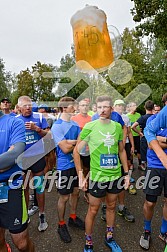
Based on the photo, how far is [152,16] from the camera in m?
9.22

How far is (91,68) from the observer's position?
3.37 metres

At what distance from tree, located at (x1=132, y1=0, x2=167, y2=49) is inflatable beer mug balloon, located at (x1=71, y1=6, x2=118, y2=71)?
638 cm

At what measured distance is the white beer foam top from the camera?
329 cm

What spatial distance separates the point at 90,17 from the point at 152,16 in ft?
23.6

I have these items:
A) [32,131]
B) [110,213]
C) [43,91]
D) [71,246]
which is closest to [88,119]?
[32,131]

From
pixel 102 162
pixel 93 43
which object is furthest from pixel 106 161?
pixel 93 43

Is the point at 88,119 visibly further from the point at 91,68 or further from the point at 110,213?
the point at 110,213

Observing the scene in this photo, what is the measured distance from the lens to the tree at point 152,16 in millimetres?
8664

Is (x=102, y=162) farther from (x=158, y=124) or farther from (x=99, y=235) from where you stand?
(x=99, y=235)

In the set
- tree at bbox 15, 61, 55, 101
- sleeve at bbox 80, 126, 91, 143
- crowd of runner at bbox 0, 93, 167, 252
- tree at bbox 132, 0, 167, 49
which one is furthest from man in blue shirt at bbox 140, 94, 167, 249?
tree at bbox 15, 61, 55, 101

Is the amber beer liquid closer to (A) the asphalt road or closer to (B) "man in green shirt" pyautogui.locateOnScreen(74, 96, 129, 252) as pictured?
(B) "man in green shirt" pyautogui.locateOnScreen(74, 96, 129, 252)

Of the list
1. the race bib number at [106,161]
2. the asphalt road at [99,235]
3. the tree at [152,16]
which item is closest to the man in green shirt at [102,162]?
the race bib number at [106,161]

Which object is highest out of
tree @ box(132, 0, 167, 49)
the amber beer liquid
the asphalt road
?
tree @ box(132, 0, 167, 49)

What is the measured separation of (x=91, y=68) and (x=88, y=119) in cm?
89
